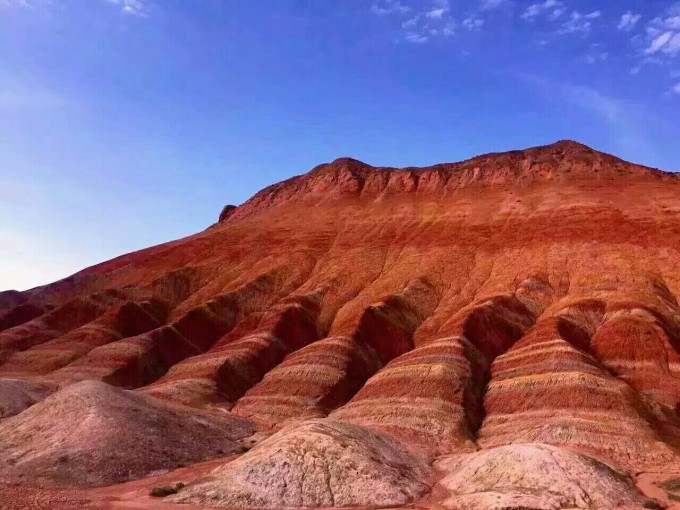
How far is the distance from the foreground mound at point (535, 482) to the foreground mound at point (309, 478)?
3042 millimetres

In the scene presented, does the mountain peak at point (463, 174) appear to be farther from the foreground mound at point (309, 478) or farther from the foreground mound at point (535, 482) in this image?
the foreground mound at point (309, 478)

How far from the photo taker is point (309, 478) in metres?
36.7

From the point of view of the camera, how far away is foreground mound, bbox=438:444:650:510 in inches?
1358

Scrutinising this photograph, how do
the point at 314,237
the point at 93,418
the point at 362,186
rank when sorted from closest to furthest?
the point at 93,418, the point at 314,237, the point at 362,186

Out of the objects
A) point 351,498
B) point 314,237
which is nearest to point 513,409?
point 351,498

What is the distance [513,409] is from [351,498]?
80.0ft

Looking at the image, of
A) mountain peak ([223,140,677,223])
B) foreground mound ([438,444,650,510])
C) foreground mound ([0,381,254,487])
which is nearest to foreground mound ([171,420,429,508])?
foreground mound ([438,444,650,510])

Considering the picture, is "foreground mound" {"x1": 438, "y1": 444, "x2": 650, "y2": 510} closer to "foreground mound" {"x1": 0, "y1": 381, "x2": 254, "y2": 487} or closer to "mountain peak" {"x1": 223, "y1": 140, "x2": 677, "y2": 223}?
"foreground mound" {"x1": 0, "y1": 381, "x2": 254, "y2": 487}

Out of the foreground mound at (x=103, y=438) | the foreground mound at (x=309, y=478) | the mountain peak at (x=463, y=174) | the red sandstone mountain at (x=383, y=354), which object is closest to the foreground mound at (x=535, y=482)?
the red sandstone mountain at (x=383, y=354)

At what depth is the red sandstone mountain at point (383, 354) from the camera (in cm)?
3859

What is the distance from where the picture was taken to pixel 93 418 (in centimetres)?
4650

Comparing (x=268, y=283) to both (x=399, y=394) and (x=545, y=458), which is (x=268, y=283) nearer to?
(x=399, y=394)

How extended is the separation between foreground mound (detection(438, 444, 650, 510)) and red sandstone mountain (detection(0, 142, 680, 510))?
164 millimetres

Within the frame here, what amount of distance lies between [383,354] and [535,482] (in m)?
37.2
